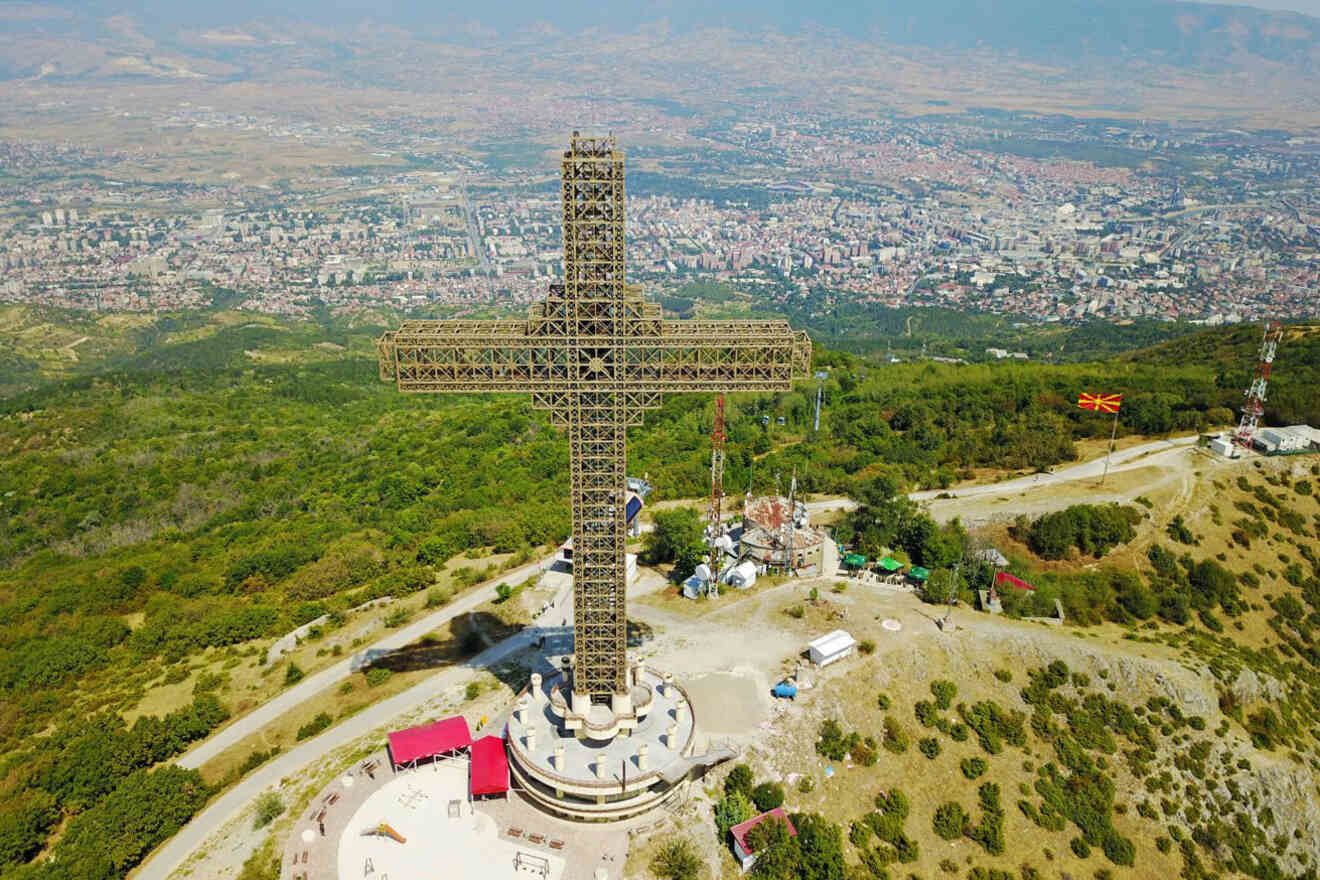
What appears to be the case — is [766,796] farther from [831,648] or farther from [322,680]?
[322,680]

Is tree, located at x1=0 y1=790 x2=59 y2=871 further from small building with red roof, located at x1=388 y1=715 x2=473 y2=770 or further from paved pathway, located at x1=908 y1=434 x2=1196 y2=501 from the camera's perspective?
paved pathway, located at x1=908 y1=434 x2=1196 y2=501

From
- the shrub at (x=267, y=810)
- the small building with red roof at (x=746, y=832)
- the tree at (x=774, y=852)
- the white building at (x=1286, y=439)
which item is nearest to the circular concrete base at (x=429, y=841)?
the shrub at (x=267, y=810)

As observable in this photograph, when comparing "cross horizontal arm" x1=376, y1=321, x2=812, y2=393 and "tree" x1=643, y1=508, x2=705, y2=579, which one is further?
"tree" x1=643, y1=508, x2=705, y2=579

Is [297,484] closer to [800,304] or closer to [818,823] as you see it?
[818,823]

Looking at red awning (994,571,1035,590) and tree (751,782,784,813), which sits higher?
tree (751,782,784,813)

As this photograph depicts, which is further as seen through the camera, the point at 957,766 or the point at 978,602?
the point at 978,602

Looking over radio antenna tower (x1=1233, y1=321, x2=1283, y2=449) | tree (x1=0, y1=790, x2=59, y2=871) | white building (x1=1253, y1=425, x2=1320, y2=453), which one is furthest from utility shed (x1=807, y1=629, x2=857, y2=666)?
white building (x1=1253, y1=425, x2=1320, y2=453)

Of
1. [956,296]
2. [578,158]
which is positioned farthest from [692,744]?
[956,296]
